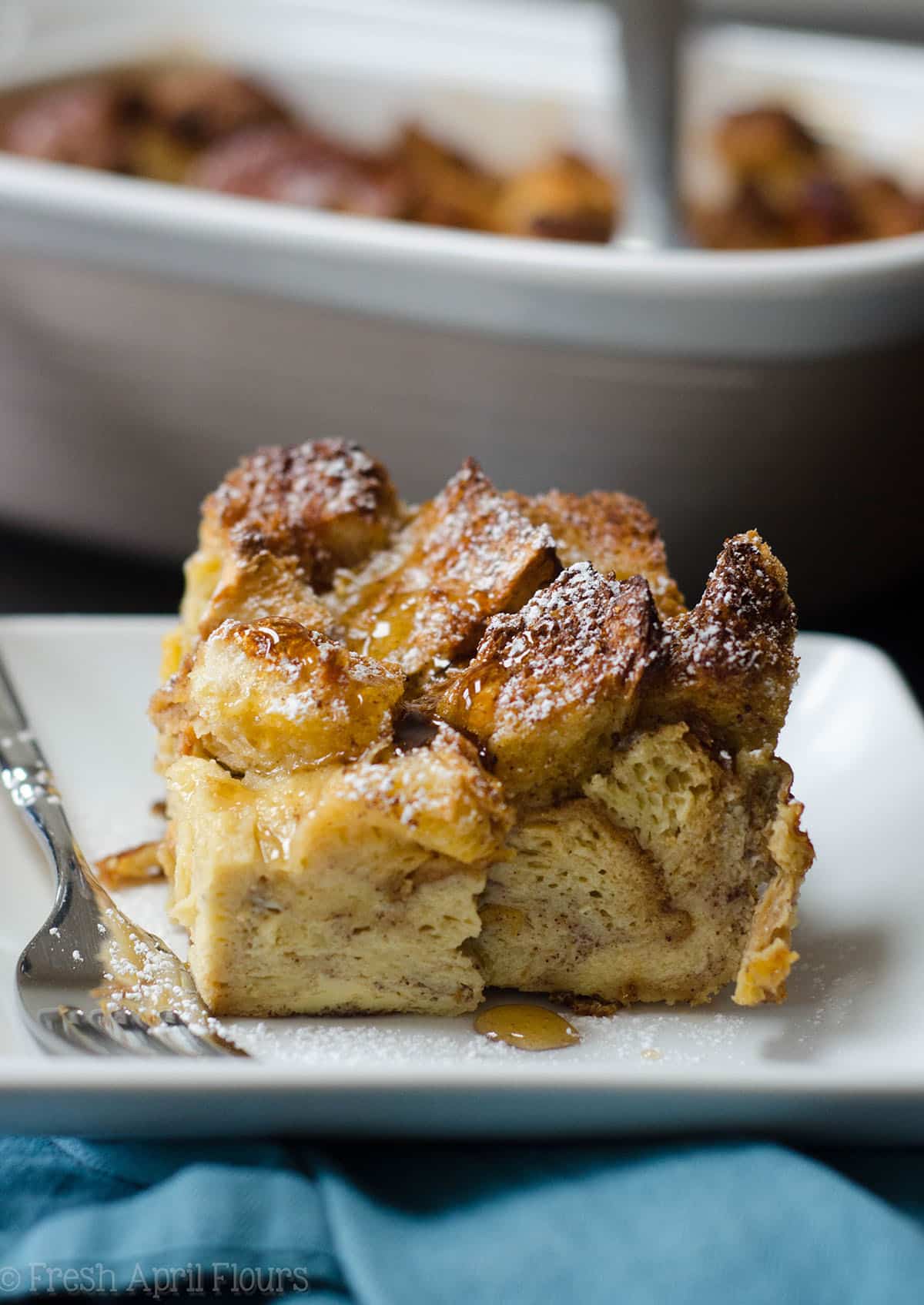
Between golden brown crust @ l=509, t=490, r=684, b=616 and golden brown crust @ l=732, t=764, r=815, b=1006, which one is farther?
golden brown crust @ l=509, t=490, r=684, b=616

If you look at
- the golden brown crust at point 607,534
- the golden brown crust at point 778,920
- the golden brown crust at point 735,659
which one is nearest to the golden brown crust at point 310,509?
the golden brown crust at point 607,534

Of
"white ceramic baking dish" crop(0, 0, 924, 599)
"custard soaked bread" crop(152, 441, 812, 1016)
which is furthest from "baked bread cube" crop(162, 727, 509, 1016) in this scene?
"white ceramic baking dish" crop(0, 0, 924, 599)

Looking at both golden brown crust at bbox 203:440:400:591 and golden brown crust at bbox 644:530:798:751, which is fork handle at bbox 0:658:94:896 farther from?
golden brown crust at bbox 644:530:798:751

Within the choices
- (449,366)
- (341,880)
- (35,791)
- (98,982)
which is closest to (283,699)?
(341,880)

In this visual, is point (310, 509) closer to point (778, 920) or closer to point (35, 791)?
point (35, 791)

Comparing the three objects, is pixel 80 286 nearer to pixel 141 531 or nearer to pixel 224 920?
pixel 141 531

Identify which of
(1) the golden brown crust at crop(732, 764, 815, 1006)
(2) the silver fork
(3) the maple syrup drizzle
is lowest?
(3) the maple syrup drizzle
